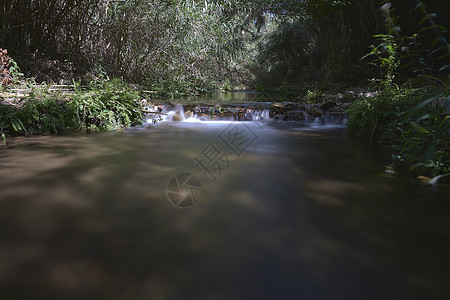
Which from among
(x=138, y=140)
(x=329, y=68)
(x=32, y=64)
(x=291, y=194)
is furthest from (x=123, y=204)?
(x=329, y=68)

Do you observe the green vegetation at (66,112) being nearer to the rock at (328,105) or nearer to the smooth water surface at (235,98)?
the smooth water surface at (235,98)

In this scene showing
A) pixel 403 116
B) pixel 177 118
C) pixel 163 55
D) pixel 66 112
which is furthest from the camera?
pixel 163 55

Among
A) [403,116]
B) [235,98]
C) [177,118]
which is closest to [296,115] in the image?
[177,118]

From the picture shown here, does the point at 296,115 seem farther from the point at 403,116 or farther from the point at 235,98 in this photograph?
the point at 235,98

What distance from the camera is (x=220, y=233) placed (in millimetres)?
1480

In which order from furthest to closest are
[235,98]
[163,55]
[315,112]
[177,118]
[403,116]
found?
1. [235,98]
2. [163,55]
3. [315,112]
4. [177,118]
5. [403,116]

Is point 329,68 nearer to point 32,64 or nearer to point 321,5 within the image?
point 321,5

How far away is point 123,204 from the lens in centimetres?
177

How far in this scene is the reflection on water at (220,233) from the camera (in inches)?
43.5

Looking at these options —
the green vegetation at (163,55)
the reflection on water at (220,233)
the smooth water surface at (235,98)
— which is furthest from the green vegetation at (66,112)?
the smooth water surface at (235,98)

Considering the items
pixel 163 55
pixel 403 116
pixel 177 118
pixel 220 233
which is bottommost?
pixel 220 233

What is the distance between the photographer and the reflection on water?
1.11 m

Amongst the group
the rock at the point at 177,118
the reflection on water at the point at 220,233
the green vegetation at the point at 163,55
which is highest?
the green vegetation at the point at 163,55

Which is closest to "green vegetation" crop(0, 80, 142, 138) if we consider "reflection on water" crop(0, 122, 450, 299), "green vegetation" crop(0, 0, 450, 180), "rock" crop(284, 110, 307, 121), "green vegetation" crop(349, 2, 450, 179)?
"green vegetation" crop(0, 0, 450, 180)
